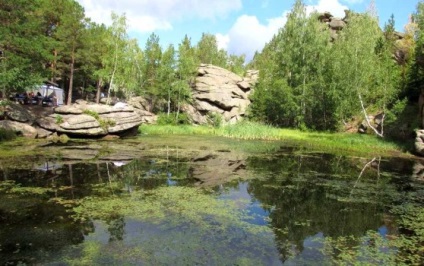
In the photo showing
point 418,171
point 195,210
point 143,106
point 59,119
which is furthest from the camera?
point 143,106

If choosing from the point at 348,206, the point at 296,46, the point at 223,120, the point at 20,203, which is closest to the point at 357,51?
the point at 296,46

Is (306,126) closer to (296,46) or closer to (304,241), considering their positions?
(296,46)

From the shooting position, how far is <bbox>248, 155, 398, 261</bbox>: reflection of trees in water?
1100cm

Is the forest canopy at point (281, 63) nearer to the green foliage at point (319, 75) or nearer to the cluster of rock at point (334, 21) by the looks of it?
the green foliage at point (319, 75)

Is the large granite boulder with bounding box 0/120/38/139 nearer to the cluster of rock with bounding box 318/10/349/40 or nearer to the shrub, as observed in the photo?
the shrub

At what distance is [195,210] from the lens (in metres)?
12.6

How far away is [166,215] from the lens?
11.9m

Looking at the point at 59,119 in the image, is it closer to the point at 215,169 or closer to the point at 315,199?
the point at 215,169

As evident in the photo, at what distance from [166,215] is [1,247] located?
5082 mm

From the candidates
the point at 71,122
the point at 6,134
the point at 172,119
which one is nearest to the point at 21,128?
the point at 6,134

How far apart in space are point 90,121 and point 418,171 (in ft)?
96.3

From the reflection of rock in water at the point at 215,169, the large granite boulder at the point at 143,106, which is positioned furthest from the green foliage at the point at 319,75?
the reflection of rock in water at the point at 215,169

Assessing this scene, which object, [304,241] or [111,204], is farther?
[111,204]

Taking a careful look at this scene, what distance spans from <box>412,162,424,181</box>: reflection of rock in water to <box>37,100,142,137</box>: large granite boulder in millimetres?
27460
